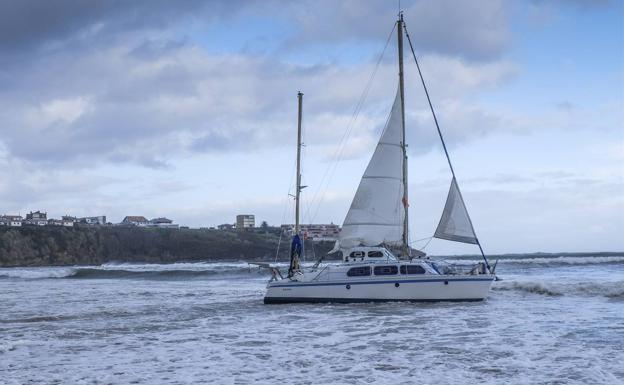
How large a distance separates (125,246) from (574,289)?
120617mm

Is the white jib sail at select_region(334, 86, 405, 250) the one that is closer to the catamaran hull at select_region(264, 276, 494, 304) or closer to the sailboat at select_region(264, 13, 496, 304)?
the sailboat at select_region(264, 13, 496, 304)

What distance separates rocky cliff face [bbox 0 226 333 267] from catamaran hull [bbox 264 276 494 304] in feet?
334

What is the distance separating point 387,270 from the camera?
28703 millimetres

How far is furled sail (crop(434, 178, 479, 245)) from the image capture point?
29.1 m

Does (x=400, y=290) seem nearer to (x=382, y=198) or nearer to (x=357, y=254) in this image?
(x=357, y=254)

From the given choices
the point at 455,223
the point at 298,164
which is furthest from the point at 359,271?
the point at 298,164

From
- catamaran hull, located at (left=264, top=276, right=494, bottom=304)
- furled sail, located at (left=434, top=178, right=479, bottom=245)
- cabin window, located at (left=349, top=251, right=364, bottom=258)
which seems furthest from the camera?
cabin window, located at (left=349, top=251, right=364, bottom=258)

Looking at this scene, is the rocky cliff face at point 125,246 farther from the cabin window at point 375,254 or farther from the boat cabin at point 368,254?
the cabin window at point 375,254

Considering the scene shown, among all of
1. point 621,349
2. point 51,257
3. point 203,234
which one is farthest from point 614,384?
point 203,234

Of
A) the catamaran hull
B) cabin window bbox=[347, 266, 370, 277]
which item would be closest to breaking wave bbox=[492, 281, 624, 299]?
the catamaran hull

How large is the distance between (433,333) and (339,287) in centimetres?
991

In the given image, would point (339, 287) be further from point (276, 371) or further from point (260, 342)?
point (276, 371)

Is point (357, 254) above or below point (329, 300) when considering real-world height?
above

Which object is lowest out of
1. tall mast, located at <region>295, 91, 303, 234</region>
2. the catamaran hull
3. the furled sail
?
the catamaran hull
